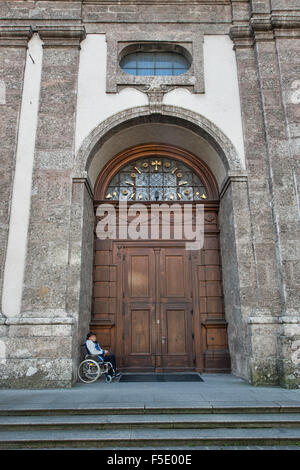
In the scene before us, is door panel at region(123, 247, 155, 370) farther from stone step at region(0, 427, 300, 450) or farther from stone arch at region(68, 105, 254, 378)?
stone step at region(0, 427, 300, 450)

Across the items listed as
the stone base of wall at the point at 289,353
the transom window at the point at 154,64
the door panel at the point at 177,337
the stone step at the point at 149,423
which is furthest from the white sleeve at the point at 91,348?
the transom window at the point at 154,64

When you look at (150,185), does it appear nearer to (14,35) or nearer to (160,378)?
(160,378)

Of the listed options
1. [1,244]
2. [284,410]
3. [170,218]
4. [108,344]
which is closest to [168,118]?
[170,218]

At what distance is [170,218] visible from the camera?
805cm

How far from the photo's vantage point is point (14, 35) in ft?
25.3

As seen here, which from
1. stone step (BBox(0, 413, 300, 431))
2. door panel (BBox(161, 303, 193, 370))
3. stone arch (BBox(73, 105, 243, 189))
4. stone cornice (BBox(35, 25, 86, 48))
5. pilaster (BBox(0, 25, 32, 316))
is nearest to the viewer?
stone step (BBox(0, 413, 300, 431))

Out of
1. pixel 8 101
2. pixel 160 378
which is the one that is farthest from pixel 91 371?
pixel 8 101

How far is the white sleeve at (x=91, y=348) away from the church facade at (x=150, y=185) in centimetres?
19

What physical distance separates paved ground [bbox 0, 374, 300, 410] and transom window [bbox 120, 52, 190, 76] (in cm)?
686

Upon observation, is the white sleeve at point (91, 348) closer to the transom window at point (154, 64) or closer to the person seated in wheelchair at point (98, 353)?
the person seated in wheelchair at point (98, 353)

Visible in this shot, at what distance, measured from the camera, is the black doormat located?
6.46 meters

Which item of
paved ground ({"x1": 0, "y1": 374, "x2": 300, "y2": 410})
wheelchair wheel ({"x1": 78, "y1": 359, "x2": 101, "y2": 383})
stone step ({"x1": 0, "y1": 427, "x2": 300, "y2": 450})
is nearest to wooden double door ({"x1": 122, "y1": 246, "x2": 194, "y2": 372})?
wheelchair wheel ({"x1": 78, "y1": 359, "x2": 101, "y2": 383})

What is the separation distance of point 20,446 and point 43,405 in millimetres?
850
